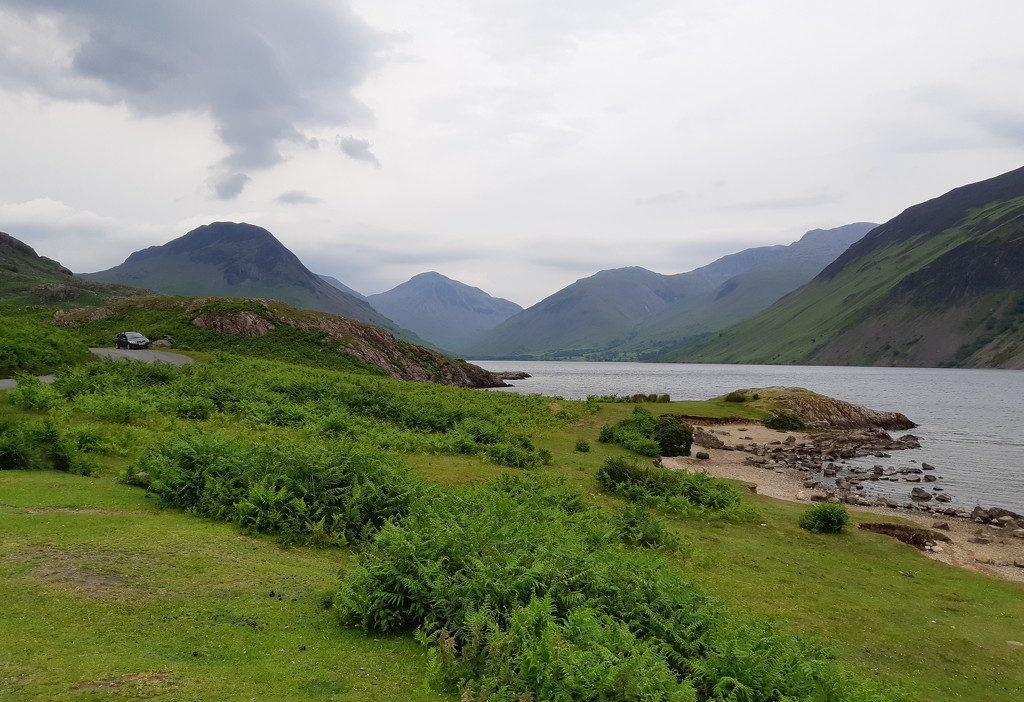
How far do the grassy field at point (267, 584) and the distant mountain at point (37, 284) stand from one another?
126703 mm

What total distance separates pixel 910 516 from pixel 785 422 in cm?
3368

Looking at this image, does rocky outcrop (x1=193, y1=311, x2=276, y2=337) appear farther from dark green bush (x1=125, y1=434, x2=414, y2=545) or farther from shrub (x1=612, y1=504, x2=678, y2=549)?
shrub (x1=612, y1=504, x2=678, y2=549)

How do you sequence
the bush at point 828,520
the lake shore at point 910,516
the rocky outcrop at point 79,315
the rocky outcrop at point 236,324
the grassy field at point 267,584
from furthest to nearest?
the rocky outcrop at point 236,324, the rocky outcrop at point 79,315, the bush at point 828,520, the lake shore at point 910,516, the grassy field at point 267,584

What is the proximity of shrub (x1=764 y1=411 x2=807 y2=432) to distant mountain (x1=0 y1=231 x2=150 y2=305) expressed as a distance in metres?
134

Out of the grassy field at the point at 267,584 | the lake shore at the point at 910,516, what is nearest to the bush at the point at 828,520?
the grassy field at the point at 267,584

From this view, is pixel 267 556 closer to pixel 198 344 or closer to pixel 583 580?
pixel 583 580

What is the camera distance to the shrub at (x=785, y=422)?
58.0 meters

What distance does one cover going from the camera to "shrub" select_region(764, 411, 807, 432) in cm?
5800

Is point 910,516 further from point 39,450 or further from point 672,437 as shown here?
point 39,450

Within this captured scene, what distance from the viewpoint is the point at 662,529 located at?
17625 mm

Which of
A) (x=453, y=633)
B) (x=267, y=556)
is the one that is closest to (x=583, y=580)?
(x=453, y=633)

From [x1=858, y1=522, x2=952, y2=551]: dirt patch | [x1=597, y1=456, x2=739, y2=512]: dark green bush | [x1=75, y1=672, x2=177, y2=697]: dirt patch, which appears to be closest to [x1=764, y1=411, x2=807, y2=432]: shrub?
[x1=858, y1=522, x2=952, y2=551]: dirt patch

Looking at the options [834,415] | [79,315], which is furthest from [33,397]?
[834,415]

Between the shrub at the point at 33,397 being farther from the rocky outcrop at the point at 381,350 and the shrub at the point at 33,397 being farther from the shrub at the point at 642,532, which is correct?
the rocky outcrop at the point at 381,350
